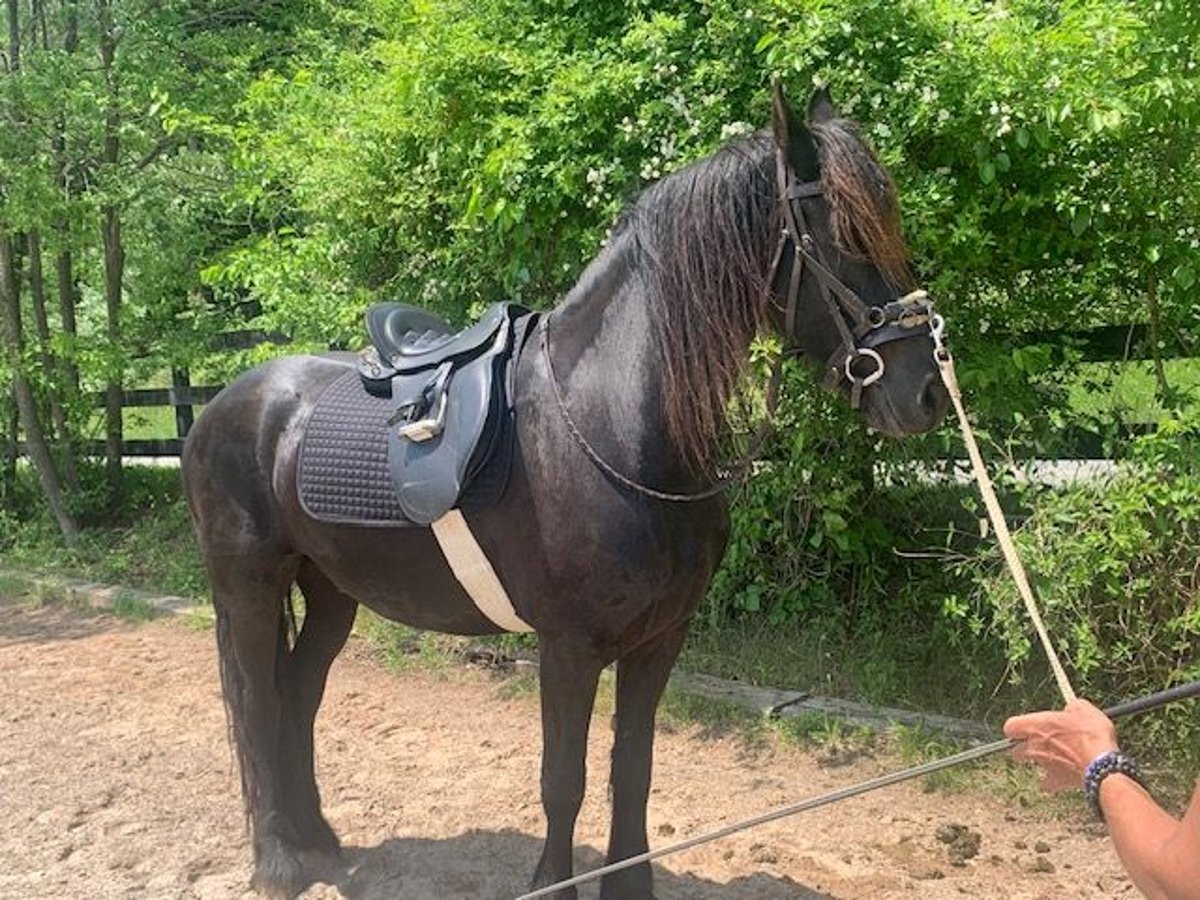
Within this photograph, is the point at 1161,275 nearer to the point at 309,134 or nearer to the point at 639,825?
the point at 639,825

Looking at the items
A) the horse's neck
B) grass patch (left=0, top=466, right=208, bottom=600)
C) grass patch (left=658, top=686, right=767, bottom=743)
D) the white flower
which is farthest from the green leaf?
grass patch (left=0, top=466, right=208, bottom=600)

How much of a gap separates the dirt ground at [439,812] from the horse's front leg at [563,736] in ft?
1.72

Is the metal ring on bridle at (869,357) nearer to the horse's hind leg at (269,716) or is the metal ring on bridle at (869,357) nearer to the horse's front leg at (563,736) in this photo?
the horse's front leg at (563,736)

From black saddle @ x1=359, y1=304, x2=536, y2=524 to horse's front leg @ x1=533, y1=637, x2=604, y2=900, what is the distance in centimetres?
47

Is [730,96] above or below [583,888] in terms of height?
above

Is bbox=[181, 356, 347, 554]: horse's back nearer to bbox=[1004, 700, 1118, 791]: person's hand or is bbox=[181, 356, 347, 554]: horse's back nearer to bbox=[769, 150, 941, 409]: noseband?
bbox=[769, 150, 941, 409]: noseband

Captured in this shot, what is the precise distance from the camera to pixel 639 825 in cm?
295

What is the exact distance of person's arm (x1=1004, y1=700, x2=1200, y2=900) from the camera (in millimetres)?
1298

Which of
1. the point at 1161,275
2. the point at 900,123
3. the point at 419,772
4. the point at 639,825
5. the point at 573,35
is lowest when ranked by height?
the point at 419,772

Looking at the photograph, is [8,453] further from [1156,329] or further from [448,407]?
A: [1156,329]

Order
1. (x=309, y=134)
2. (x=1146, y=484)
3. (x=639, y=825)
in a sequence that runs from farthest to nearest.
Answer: (x=309, y=134) < (x=1146, y=484) < (x=639, y=825)

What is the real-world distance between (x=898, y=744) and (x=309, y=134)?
424cm

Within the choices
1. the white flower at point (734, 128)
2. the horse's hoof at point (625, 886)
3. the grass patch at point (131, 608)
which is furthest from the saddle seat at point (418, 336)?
the grass patch at point (131, 608)

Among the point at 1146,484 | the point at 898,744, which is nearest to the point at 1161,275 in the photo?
the point at 1146,484
